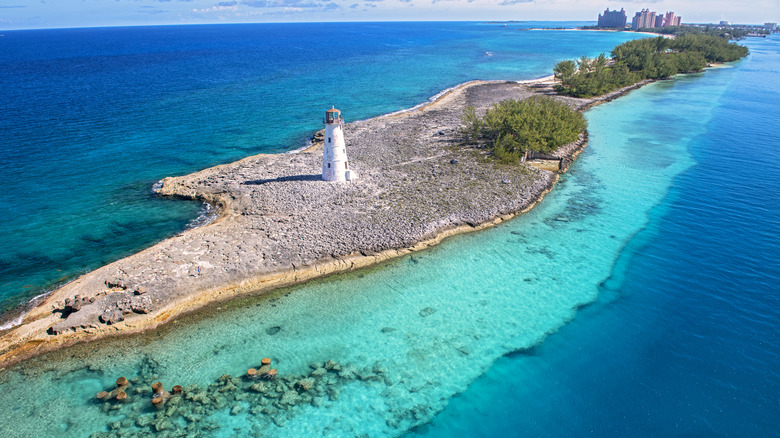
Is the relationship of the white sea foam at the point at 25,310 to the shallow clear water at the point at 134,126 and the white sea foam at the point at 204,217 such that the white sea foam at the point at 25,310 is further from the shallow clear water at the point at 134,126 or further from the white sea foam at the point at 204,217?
the white sea foam at the point at 204,217

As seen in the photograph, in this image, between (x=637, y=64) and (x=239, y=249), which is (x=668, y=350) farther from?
(x=637, y=64)

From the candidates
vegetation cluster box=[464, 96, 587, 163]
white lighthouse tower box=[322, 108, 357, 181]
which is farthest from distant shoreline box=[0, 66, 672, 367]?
vegetation cluster box=[464, 96, 587, 163]

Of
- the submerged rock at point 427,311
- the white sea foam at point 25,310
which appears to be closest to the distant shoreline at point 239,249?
the white sea foam at point 25,310

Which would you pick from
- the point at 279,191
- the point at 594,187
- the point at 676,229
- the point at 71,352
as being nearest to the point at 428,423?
the point at 71,352

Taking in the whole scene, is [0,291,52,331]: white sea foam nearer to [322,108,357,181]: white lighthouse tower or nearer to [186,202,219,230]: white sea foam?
[186,202,219,230]: white sea foam

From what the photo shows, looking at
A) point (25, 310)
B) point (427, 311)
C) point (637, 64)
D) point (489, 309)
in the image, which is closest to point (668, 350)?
point (489, 309)

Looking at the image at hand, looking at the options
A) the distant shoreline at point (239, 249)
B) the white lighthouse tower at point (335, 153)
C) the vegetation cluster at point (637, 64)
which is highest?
the vegetation cluster at point (637, 64)
